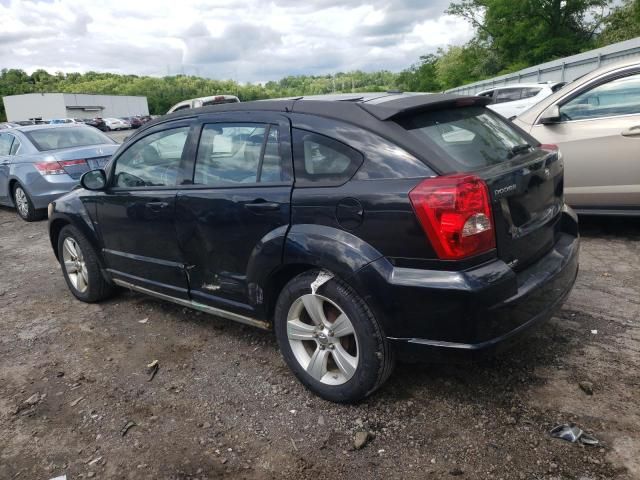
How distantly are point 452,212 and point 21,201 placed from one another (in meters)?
8.68

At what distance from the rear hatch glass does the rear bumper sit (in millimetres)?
198

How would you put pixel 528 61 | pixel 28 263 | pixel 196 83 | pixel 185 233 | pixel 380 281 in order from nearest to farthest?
pixel 380 281, pixel 185 233, pixel 28 263, pixel 528 61, pixel 196 83

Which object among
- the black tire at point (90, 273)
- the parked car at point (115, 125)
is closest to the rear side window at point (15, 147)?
the black tire at point (90, 273)

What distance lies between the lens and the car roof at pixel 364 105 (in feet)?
8.94

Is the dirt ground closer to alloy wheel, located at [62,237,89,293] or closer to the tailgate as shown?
alloy wheel, located at [62,237,89,293]

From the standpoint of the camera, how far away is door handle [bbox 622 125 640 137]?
484 centimetres

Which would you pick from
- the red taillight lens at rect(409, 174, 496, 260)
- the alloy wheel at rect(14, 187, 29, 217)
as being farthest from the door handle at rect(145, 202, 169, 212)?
the alloy wheel at rect(14, 187, 29, 217)

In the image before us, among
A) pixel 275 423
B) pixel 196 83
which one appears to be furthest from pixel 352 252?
pixel 196 83

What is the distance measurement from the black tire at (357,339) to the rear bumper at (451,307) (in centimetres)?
8

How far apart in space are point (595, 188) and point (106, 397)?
15.7ft

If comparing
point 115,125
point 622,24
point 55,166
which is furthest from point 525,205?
point 115,125

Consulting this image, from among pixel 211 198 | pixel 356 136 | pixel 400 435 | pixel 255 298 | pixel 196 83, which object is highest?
pixel 196 83

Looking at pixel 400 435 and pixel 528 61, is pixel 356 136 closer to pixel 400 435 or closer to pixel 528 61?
pixel 400 435

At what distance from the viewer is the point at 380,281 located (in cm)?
248
